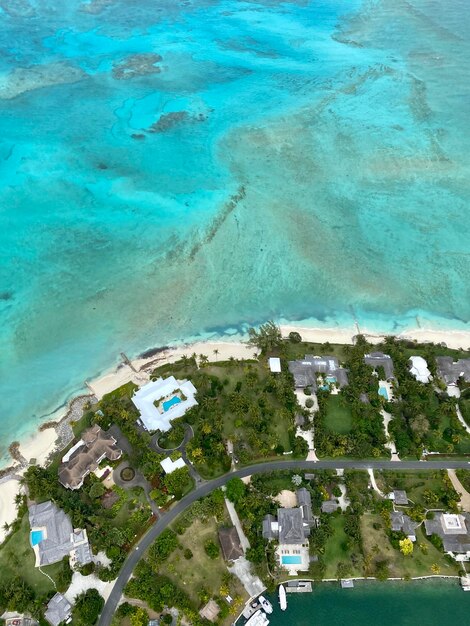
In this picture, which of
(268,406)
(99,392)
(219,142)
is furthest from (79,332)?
(219,142)

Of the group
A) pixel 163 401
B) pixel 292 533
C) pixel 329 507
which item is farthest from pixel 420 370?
pixel 163 401

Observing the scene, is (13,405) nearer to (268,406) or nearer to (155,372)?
(155,372)

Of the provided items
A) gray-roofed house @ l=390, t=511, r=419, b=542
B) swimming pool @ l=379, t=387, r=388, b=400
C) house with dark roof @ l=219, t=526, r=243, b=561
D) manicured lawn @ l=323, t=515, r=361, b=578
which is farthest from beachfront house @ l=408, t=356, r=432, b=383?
house with dark roof @ l=219, t=526, r=243, b=561

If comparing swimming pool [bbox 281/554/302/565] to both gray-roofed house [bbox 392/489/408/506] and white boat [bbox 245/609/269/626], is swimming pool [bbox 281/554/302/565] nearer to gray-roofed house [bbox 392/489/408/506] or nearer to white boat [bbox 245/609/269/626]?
white boat [bbox 245/609/269/626]

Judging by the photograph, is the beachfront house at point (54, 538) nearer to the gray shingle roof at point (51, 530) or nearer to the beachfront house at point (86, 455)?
the gray shingle roof at point (51, 530)

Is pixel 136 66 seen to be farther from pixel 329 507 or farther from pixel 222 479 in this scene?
pixel 329 507
